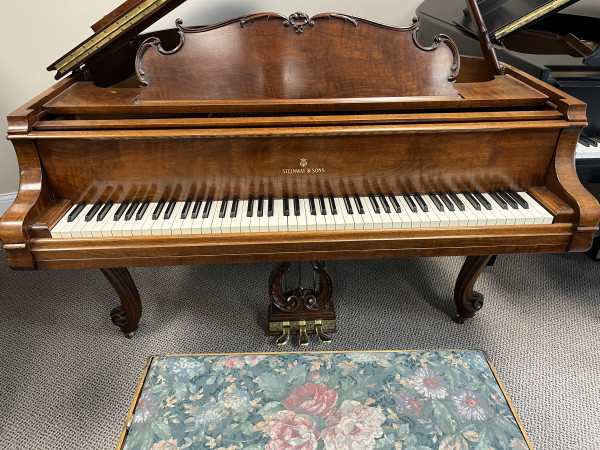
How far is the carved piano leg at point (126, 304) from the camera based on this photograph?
2.08 meters

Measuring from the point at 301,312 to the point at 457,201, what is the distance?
977mm

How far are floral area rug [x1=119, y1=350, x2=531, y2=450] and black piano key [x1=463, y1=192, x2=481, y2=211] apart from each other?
1.88 feet

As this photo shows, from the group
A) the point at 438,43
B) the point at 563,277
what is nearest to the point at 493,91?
the point at 438,43

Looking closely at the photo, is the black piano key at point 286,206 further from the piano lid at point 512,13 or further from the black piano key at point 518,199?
the piano lid at point 512,13

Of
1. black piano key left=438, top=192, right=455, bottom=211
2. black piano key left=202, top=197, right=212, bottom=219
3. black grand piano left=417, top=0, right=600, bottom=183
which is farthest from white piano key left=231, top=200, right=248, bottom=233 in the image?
black grand piano left=417, top=0, right=600, bottom=183

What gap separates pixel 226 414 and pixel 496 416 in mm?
824

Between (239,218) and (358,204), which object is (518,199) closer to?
(358,204)

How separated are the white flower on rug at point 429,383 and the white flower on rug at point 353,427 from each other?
165 millimetres

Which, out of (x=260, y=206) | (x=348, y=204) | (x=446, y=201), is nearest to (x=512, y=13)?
(x=446, y=201)

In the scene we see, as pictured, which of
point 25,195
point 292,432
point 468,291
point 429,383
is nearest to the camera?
point 292,432

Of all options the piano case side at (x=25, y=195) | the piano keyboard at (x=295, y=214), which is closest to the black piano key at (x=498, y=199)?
the piano keyboard at (x=295, y=214)

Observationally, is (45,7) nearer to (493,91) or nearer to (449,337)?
(493,91)

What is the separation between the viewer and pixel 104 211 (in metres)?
1.68

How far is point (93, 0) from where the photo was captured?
282 centimetres
